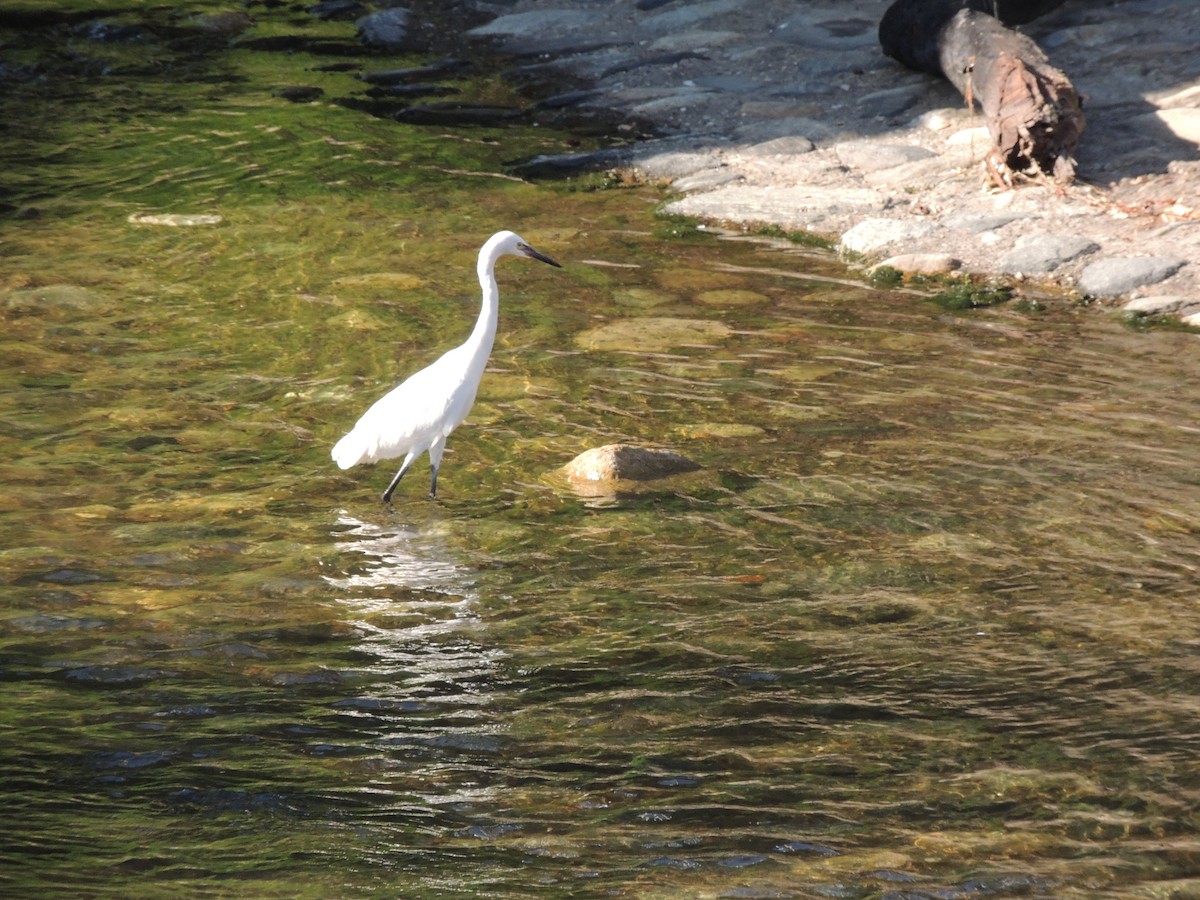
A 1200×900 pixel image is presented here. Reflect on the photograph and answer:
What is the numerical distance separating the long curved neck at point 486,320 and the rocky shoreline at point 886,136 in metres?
2.63

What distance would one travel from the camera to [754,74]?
1104 centimetres

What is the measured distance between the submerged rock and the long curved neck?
0.63 meters

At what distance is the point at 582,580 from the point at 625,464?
86 centimetres

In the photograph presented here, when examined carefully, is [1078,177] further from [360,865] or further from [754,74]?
[360,865]

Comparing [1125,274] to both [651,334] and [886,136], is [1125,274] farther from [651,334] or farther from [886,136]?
[886,136]

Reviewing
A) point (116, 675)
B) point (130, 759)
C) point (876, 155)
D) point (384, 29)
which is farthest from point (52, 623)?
point (384, 29)

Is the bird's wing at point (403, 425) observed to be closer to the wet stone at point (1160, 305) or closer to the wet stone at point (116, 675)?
the wet stone at point (116, 675)

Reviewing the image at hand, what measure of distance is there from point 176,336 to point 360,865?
15.5 ft

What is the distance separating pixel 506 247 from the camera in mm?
6363

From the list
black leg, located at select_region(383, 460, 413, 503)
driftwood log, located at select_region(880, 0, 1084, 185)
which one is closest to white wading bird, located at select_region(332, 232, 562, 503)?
black leg, located at select_region(383, 460, 413, 503)

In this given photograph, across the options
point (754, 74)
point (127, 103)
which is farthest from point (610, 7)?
point (127, 103)

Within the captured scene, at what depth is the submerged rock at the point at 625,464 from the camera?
575cm

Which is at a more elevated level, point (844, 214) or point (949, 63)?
point (949, 63)

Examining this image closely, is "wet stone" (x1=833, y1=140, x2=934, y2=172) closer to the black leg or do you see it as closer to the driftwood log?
the driftwood log
